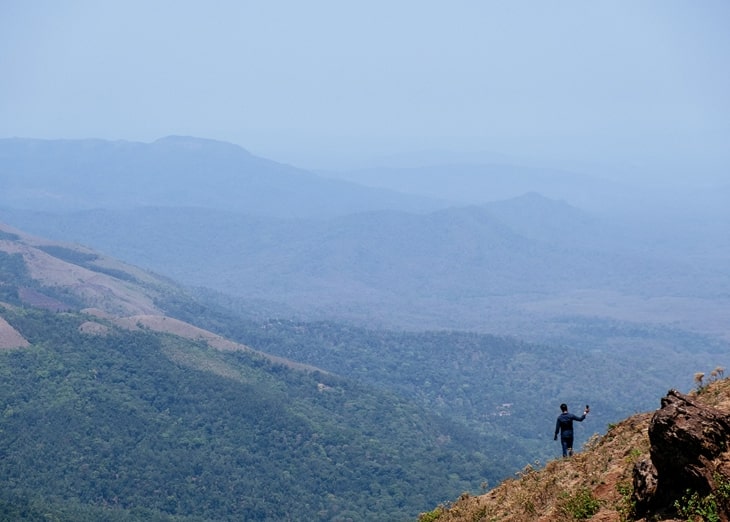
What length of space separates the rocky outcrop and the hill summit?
15 mm

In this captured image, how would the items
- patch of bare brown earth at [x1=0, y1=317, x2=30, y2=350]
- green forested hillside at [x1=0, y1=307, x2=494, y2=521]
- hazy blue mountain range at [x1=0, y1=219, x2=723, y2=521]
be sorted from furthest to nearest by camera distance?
patch of bare brown earth at [x1=0, y1=317, x2=30, y2=350]
hazy blue mountain range at [x1=0, y1=219, x2=723, y2=521]
green forested hillside at [x1=0, y1=307, x2=494, y2=521]

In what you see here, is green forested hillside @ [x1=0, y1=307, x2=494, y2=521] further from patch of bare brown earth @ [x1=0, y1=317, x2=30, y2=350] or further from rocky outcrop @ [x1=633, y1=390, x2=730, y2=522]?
rocky outcrop @ [x1=633, y1=390, x2=730, y2=522]

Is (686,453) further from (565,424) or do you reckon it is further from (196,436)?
(196,436)

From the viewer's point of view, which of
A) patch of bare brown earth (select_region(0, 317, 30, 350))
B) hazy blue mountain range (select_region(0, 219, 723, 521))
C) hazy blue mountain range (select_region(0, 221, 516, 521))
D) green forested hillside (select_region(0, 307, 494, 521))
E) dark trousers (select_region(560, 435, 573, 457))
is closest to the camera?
dark trousers (select_region(560, 435, 573, 457))

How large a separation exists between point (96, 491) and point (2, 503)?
16.4 meters

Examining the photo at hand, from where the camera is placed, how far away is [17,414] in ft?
269

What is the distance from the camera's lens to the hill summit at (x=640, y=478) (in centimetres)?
1325

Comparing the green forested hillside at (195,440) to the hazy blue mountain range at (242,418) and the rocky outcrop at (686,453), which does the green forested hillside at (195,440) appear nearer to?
the hazy blue mountain range at (242,418)

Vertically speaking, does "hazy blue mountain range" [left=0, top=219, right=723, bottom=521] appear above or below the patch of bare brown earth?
below

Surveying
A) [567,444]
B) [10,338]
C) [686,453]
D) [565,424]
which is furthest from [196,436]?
[686,453]

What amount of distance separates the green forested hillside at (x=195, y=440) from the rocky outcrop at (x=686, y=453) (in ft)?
162

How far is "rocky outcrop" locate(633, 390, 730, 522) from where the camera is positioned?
1323cm

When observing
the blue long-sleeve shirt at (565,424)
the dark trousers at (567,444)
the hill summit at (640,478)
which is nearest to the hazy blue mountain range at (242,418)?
the dark trousers at (567,444)

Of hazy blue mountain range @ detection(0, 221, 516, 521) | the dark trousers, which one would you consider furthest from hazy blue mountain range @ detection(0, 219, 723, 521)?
the dark trousers
